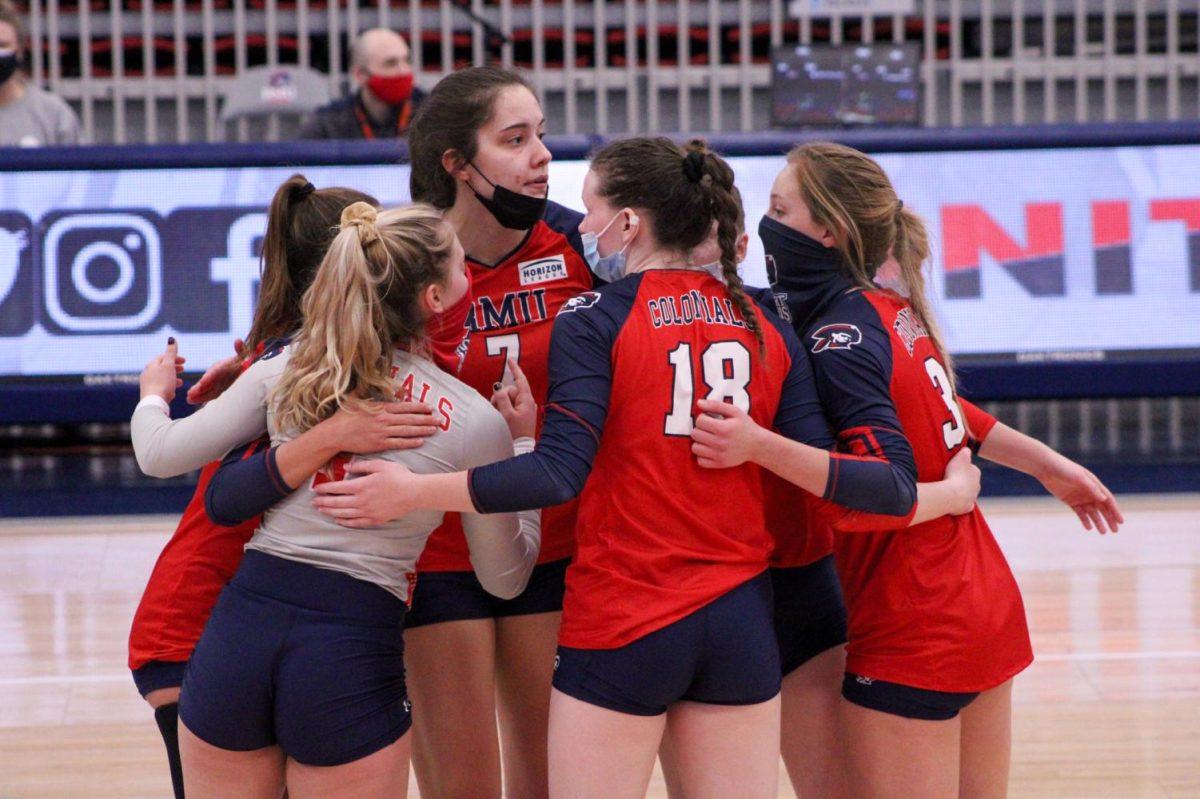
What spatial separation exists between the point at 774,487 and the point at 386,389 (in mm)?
710

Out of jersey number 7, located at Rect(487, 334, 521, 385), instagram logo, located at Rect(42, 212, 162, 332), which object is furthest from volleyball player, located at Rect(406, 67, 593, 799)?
instagram logo, located at Rect(42, 212, 162, 332)

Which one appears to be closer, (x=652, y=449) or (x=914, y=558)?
(x=652, y=449)

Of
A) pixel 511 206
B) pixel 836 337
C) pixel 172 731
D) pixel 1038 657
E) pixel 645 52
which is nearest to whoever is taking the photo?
pixel 836 337

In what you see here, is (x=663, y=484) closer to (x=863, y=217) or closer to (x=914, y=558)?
(x=914, y=558)

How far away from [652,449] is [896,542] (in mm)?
510

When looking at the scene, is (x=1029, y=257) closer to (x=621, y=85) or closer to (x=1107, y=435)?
(x=1107, y=435)

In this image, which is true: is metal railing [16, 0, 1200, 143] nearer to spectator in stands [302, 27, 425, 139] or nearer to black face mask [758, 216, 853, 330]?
spectator in stands [302, 27, 425, 139]

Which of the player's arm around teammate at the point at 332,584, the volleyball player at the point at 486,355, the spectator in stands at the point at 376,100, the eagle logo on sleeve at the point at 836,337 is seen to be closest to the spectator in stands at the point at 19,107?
the spectator in stands at the point at 376,100

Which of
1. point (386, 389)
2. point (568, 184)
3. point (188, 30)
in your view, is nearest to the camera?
point (386, 389)

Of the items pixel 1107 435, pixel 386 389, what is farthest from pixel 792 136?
pixel 386 389

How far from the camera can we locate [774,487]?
8.45ft

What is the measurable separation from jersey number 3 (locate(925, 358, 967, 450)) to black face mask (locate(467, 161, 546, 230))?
2.45 feet

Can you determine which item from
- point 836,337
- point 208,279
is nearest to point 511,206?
point 836,337

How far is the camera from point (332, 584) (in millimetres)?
2262
